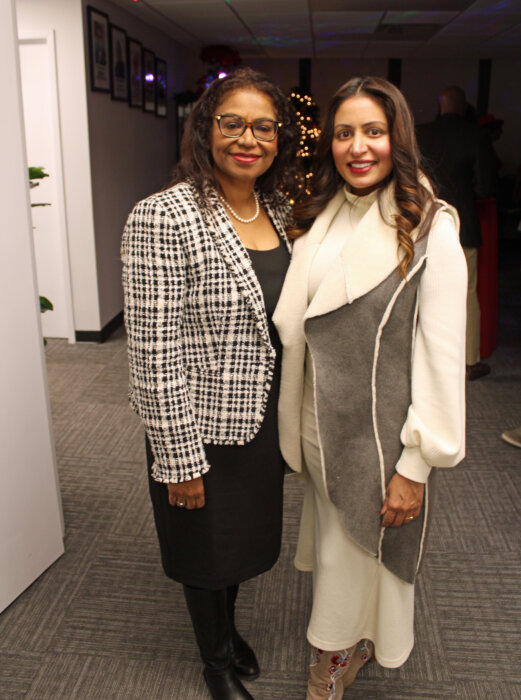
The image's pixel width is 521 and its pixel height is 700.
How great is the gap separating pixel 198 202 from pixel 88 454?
2005 mm

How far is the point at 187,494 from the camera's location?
143 centimetres

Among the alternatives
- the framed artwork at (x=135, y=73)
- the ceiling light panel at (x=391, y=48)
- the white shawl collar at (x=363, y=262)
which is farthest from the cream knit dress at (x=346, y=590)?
the ceiling light panel at (x=391, y=48)

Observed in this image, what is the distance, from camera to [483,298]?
4.25 m

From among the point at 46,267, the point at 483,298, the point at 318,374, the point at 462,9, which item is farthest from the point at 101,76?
the point at 318,374

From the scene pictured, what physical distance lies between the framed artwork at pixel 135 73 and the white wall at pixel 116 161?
0.08m

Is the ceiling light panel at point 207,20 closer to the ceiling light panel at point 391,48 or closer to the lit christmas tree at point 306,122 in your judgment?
the lit christmas tree at point 306,122

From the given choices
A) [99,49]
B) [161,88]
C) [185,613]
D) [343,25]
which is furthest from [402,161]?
→ [161,88]

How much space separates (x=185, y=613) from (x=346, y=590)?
0.74m

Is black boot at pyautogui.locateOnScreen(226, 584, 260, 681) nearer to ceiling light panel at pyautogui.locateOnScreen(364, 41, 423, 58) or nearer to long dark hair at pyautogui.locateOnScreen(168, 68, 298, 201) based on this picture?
long dark hair at pyautogui.locateOnScreen(168, 68, 298, 201)

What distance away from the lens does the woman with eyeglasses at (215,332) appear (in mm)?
1290

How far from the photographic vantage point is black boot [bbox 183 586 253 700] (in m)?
1.58

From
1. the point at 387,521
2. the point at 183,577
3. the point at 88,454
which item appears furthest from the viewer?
the point at 88,454

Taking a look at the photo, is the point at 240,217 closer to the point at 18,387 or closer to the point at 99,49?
the point at 18,387

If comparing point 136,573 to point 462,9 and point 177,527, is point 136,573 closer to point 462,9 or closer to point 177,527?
point 177,527
